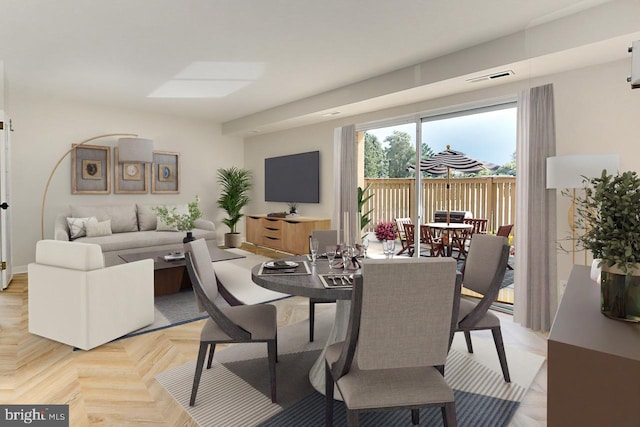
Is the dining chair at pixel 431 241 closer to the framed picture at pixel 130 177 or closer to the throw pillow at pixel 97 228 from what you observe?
the throw pillow at pixel 97 228

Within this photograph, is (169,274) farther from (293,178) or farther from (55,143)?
(55,143)

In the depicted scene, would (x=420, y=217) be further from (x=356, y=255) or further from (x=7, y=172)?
(x=7, y=172)

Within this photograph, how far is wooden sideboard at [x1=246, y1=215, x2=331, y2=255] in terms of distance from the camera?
6.16m

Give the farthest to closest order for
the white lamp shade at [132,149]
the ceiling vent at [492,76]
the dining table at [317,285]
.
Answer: the white lamp shade at [132,149] < the ceiling vent at [492,76] < the dining table at [317,285]

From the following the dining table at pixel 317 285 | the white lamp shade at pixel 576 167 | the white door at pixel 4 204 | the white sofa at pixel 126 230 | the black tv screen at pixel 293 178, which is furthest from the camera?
the black tv screen at pixel 293 178

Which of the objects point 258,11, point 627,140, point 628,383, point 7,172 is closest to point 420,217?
point 627,140

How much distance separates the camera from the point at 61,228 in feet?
17.7

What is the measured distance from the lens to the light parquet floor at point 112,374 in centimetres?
204

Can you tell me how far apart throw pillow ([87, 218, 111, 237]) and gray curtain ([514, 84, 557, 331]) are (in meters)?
5.51

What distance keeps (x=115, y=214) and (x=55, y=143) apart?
55.1 inches

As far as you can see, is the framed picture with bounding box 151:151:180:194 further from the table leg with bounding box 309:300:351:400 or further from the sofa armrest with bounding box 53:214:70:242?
the table leg with bounding box 309:300:351:400

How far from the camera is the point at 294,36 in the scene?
3.45 m

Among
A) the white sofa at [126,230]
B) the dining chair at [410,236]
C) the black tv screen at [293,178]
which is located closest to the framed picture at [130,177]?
the white sofa at [126,230]

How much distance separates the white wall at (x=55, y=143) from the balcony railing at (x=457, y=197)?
4.13 metres
